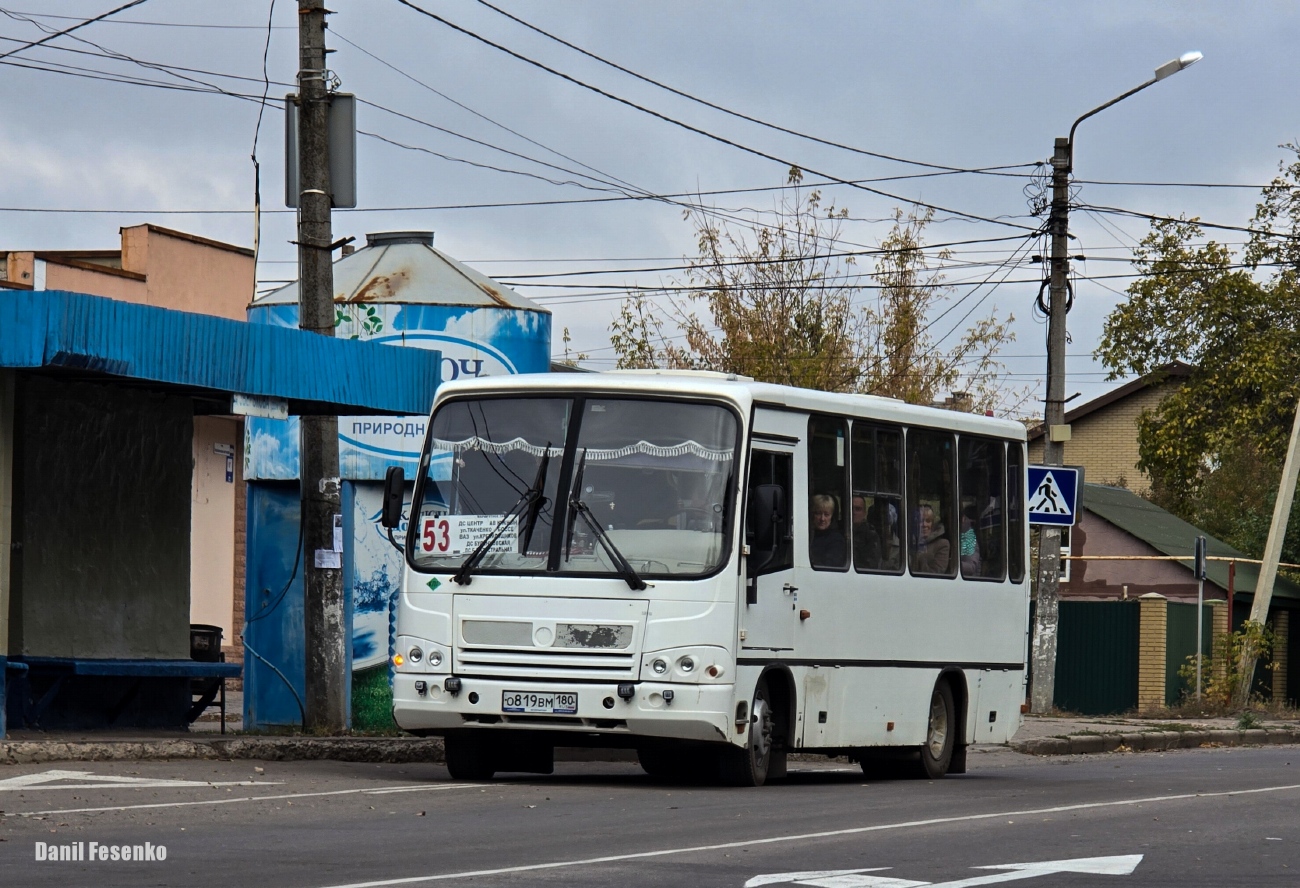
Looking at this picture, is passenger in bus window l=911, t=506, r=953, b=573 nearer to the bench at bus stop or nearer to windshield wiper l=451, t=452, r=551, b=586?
windshield wiper l=451, t=452, r=551, b=586

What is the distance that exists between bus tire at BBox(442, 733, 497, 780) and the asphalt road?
0.57 feet

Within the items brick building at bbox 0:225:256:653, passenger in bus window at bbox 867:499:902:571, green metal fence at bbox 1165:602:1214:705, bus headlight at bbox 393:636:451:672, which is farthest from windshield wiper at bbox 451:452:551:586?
green metal fence at bbox 1165:602:1214:705

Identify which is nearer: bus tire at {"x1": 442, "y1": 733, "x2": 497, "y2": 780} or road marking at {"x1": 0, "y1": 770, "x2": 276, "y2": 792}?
road marking at {"x1": 0, "y1": 770, "x2": 276, "y2": 792}

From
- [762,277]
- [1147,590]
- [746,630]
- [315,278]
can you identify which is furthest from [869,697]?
[762,277]

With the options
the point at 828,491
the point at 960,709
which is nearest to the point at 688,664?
the point at 828,491

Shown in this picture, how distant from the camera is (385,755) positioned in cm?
1638

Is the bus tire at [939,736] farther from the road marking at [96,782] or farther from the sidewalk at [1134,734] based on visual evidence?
the road marking at [96,782]

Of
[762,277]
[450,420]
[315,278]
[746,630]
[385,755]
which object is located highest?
[762,277]

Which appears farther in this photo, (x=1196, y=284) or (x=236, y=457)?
(x=1196, y=284)

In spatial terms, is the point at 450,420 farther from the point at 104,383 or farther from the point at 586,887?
the point at 586,887

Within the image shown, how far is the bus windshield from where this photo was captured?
13.9 m

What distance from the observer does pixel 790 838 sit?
10.5 m

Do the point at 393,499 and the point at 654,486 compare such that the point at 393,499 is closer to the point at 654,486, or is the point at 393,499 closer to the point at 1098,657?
the point at 654,486

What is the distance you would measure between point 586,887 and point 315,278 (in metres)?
9.63
